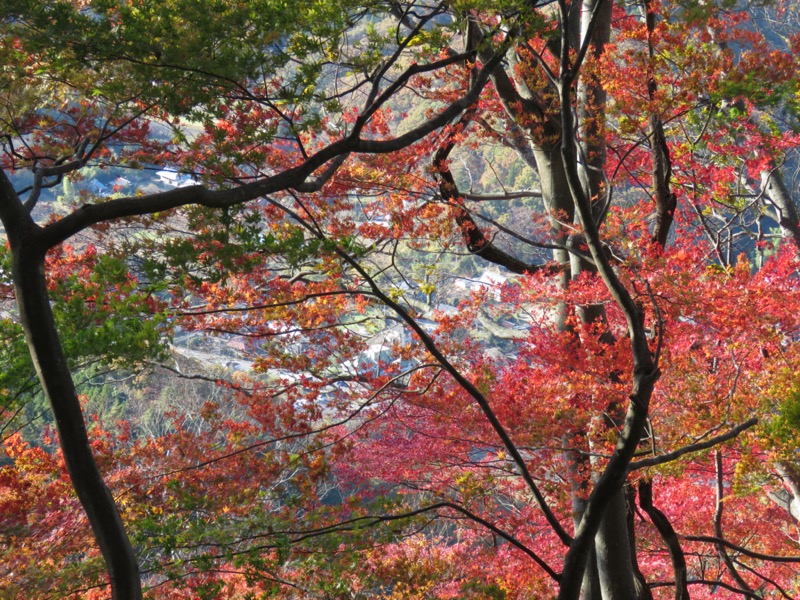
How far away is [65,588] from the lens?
12.8 feet

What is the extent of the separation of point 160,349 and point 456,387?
13.9 ft

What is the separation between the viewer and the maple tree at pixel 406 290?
3338 mm

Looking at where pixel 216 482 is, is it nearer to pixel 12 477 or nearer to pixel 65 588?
pixel 12 477

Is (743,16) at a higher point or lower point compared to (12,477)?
higher

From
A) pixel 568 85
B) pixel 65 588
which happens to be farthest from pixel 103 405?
pixel 568 85

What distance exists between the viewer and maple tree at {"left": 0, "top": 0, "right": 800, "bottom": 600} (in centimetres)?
334

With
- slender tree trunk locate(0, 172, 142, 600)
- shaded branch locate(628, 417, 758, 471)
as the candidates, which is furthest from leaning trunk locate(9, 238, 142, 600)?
shaded branch locate(628, 417, 758, 471)

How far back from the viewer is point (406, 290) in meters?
6.58

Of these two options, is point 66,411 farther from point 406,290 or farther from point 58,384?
point 406,290

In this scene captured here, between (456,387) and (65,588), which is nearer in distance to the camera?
(65,588)

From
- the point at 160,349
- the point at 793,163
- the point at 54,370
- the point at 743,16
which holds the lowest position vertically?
the point at 54,370

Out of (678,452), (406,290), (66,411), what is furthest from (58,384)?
(406,290)

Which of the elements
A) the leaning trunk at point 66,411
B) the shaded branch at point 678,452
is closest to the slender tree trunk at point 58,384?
the leaning trunk at point 66,411

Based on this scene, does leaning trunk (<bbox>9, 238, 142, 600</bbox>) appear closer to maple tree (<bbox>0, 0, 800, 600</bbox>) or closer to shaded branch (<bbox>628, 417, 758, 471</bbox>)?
maple tree (<bbox>0, 0, 800, 600</bbox>)
